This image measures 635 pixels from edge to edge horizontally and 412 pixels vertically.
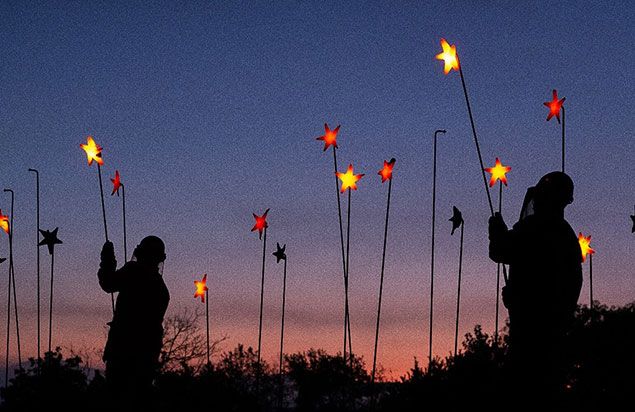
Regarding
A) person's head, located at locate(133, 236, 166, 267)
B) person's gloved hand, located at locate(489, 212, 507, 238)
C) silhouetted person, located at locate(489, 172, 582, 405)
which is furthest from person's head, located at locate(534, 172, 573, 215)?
person's head, located at locate(133, 236, 166, 267)

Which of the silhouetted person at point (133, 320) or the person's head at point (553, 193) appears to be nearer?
the person's head at point (553, 193)

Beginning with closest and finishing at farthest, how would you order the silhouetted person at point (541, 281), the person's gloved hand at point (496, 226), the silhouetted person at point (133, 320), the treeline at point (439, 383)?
the silhouetted person at point (541, 281), the person's gloved hand at point (496, 226), the silhouetted person at point (133, 320), the treeline at point (439, 383)

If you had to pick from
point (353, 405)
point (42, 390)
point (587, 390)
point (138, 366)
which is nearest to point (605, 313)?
point (587, 390)

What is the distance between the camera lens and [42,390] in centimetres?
1484

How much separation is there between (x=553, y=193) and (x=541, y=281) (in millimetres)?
690

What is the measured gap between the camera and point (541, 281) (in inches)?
244

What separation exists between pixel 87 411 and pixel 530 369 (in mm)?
8069

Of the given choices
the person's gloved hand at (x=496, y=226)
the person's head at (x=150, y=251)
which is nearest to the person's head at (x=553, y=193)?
the person's gloved hand at (x=496, y=226)

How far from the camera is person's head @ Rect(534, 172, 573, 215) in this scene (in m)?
6.25

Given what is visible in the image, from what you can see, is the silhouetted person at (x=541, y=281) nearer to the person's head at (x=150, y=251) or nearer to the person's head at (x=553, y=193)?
the person's head at (x=553, y=193)

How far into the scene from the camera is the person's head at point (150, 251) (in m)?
8.29

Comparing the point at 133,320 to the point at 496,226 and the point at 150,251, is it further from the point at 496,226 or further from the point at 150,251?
the point at 496,226

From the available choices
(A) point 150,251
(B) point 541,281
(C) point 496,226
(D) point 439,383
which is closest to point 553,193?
(C) point 496,226

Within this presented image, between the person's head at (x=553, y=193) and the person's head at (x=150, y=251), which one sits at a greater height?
the person's head at (x=553, y=193)
